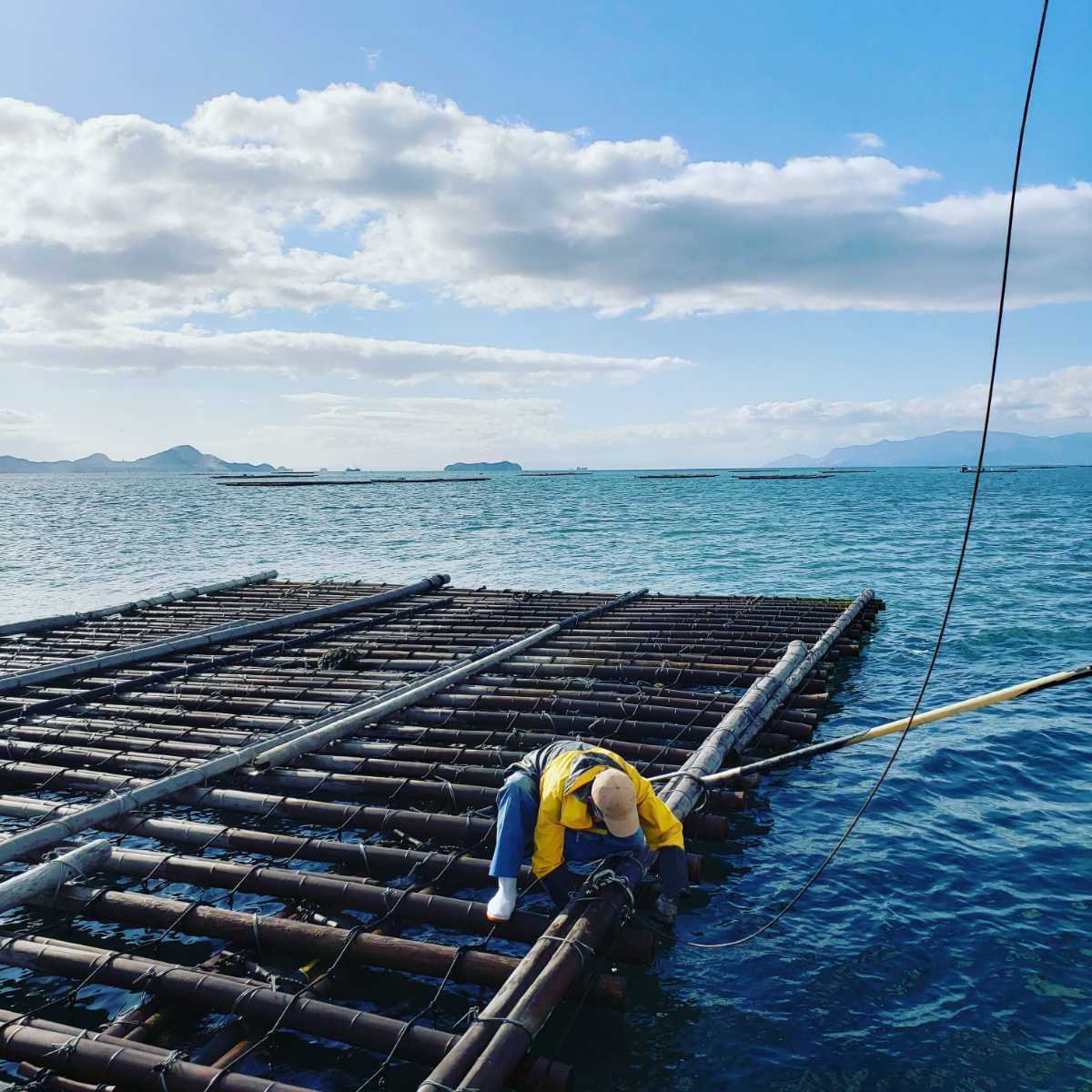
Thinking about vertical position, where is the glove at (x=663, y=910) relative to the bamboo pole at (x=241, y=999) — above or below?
below

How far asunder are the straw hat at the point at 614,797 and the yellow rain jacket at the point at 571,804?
0.54 ft

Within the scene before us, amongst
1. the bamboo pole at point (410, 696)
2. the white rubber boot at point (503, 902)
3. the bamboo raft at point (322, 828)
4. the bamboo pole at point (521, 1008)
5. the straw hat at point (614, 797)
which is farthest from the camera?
the bamboo pole at point (410, 696)

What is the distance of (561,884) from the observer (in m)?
7.59

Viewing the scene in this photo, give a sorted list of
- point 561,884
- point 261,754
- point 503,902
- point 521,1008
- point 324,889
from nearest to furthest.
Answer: point 521,1008 → point 503,902 → point 561,884 → point 324,889 → point 261,754

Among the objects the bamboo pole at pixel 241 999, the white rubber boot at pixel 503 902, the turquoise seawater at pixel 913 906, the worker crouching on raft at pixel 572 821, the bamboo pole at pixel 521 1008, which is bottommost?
the turquoise seawater at pixel 913 906

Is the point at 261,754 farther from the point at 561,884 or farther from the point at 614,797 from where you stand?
the point at 614,797

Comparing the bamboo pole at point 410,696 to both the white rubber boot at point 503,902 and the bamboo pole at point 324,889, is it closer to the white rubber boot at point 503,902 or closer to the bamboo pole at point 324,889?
the bamboo pole at point 324,889

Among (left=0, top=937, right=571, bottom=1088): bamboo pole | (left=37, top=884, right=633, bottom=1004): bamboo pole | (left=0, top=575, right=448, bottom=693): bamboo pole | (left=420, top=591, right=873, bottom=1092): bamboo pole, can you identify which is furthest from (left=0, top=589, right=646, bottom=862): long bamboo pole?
(left=0, top=575, right=448, bottom=693): bamboo pole

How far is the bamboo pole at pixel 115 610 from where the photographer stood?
21.5 m

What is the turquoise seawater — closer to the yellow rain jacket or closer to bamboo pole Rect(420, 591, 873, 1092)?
bamboo pole Rect(420, 591, 873, 1092)

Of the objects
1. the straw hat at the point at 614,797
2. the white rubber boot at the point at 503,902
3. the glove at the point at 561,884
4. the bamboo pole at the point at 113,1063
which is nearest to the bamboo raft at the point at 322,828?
the bamboo pole at the point at 113,1063

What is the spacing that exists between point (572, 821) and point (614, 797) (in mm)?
522

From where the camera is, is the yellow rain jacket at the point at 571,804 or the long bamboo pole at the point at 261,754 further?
the long bamboo pole at the point at 261,754

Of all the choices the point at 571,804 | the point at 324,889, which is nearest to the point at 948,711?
the point at 571,804
